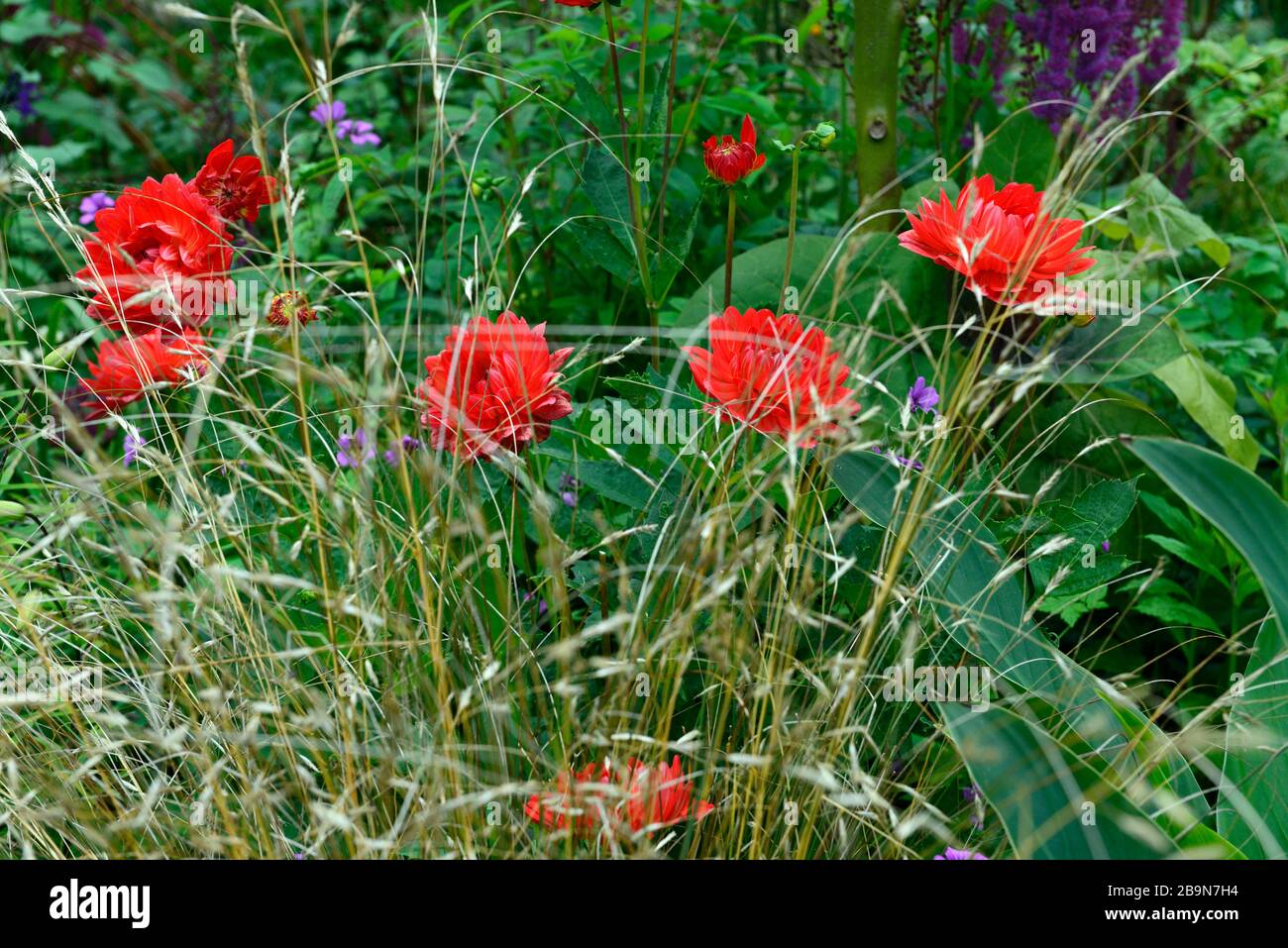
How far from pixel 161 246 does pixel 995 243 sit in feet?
2.69

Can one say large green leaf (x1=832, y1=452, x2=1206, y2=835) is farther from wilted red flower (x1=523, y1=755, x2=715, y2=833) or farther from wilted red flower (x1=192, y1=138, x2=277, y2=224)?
wilted red flower (x1=192, y1=138, x2=277, y2=224)

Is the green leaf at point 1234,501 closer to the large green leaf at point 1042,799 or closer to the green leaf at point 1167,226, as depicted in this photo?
the large green leaf at point 1042,799

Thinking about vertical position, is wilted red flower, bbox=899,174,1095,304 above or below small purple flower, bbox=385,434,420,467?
above

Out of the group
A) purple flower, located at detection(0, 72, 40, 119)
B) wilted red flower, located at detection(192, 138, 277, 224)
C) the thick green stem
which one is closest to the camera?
wilted red flower, located at detection(192, 138, 277, 224)

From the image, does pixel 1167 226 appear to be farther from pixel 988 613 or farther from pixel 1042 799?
pixel 1042 799

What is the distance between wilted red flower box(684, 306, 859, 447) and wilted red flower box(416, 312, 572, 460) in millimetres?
139

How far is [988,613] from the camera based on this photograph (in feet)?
3.66

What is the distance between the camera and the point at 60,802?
836 millimetres

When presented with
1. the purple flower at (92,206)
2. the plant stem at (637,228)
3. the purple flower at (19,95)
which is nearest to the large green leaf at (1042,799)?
the plant stem at (637,228)

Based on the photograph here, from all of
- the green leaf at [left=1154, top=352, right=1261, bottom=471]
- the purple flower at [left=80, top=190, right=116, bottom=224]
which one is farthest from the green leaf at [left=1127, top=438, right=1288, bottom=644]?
the purple flower at [left=80, top=190, right=116, bottom=224]

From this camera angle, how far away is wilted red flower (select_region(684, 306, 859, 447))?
1010 mm

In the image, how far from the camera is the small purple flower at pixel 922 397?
1.21 metres

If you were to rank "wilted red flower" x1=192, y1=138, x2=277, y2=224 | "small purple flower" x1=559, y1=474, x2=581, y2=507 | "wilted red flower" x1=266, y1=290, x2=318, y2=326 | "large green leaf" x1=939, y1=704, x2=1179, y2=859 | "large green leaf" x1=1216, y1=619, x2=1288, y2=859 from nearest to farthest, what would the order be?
1. "large green leaf" x1=939, y1=704, x2=1179, y2=859
2. "large green leaf" x1=1216, y1=619, x2=1288, y2=859
3. "wilted red flower" x1=266, y1=290, x2=318, y2=326
4. "wilted red flower" x1=192, y1=138, x2=277, y2=224
5. "small purple flower" x1=559, y1=474, x2=581, y2=507

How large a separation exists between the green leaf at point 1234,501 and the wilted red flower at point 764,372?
0.83ft
